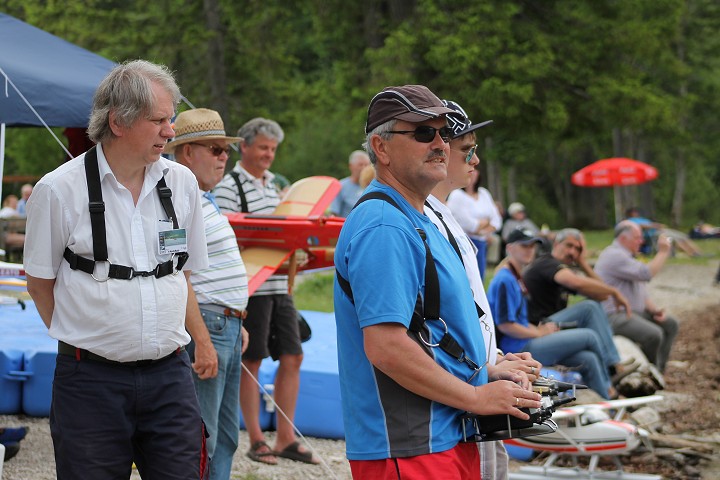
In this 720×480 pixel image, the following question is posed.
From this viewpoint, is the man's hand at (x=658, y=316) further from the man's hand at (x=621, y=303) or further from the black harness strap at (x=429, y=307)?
the black harness strap at (x=429, y=307)

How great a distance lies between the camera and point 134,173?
325cm

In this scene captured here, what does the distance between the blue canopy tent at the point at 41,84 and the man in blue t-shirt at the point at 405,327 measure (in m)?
3.37

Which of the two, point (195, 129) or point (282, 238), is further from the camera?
point (282, 238)

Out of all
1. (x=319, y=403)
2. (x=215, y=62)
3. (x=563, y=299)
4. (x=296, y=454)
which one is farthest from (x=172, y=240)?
(x=215, y=62)

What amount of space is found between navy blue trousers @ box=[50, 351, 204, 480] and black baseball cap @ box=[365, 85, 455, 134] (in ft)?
3.50

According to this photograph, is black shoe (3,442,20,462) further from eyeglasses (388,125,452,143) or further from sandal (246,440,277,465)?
eyeglasses (388,125,452,143)

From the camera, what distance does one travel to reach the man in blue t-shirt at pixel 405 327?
2729mm

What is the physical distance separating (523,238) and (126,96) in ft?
15.8

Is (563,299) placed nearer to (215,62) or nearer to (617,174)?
(215,62)

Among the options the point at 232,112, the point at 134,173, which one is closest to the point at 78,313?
the point at 134,173

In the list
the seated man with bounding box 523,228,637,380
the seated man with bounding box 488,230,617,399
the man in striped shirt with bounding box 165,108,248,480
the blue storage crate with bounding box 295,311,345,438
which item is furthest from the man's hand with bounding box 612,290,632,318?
the man in striped shirt with bounding box 165,108,248,480

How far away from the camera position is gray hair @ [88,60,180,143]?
3174 millimetres

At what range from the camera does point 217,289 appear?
441cm

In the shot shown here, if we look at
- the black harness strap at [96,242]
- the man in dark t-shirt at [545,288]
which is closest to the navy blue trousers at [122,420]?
the black harness strap at [96,242]
